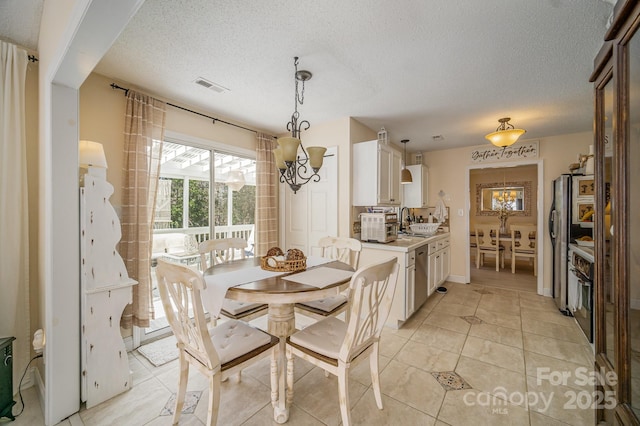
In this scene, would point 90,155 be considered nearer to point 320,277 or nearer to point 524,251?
point 320,277

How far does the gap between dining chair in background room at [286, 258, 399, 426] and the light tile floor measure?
0.22m

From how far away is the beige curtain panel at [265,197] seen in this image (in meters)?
Answer: 3.60

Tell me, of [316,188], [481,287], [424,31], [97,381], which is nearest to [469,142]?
[481,287]

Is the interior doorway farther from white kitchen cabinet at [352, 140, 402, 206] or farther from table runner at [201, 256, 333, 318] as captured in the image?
table runner at [201, 256, 333, 318]

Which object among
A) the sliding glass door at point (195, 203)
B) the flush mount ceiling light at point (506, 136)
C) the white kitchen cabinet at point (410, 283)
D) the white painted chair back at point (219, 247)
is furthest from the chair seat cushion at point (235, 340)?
the flush mount ceiling light at point (506, 136)

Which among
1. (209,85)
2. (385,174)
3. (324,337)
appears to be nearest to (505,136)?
(385,174)

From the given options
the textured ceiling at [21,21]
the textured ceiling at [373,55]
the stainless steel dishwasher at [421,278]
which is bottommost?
the stainless steel dishwasher at [421,278]

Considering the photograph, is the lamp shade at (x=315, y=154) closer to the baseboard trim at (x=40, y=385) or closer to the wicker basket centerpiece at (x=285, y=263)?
the wicker basket centerpiece at (x=285, y=263)

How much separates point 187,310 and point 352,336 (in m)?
0.93

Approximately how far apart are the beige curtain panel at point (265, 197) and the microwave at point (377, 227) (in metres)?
1.35

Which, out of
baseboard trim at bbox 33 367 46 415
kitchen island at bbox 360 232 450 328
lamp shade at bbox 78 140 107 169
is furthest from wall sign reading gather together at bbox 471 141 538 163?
baseboard trim at bbox 33 367 46 415

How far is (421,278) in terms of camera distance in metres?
3.26

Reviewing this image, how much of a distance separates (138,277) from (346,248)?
2023mm

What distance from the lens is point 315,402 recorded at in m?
1.75
